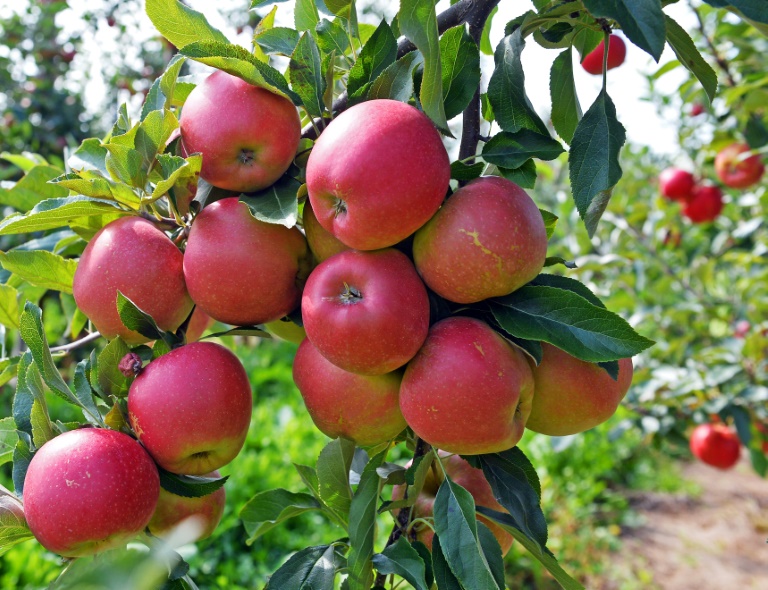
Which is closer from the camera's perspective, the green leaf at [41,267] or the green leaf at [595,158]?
the green leaf at [595,158]

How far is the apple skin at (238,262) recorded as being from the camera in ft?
2.30

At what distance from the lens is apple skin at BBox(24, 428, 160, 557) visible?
667 mm

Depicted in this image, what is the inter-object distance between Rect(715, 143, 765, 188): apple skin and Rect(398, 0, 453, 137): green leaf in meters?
2.05

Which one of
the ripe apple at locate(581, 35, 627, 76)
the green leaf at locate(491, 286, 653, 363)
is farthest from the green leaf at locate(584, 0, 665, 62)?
→ the ripe apple at locate(581, 35, 627, 76)

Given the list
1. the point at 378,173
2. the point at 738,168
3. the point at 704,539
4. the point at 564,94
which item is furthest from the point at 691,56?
the point at 704,539

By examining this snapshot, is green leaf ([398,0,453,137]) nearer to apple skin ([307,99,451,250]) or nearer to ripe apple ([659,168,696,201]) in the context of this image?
apple skin ([307,99,451,250])

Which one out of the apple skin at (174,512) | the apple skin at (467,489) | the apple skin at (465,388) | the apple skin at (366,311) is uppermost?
the apple skin at (366,311)

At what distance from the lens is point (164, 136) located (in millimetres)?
736

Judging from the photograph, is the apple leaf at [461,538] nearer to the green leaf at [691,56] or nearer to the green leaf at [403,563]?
the green leaf at [403,563]

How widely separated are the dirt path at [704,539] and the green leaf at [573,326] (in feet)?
10.5

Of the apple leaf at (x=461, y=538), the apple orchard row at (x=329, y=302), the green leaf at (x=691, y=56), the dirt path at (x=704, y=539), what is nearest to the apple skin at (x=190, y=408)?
the apple orchard row at (x=329, y=302)

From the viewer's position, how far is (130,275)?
2.40 feet

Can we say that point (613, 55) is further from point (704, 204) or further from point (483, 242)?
point (704, 204)

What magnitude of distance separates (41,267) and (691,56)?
84 centimetres
